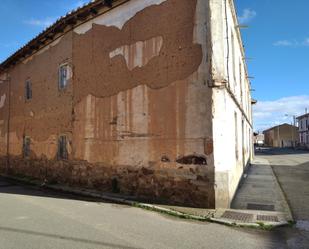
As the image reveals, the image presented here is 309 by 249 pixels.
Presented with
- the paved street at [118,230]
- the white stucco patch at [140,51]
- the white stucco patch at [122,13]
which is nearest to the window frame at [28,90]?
the white stucco patch at [122,13]

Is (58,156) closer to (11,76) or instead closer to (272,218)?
(11,76)

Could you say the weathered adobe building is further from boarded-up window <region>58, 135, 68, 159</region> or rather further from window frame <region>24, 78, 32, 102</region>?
window frame <region>24, 78, 32, 102</region>

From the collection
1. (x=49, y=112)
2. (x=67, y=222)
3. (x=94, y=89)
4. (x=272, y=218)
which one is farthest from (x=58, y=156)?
(x=272, y=218)

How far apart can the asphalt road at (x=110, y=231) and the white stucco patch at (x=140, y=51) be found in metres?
4.34

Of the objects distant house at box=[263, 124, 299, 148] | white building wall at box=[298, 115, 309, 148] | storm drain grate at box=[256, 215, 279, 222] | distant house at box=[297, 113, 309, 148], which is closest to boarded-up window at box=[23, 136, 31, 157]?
storm drain grate at box=[256, 215, 279, 222]

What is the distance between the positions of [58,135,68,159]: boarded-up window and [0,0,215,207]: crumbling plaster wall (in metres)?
0.35

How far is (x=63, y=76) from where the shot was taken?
1425cm

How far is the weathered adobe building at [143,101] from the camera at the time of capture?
29.6 ft

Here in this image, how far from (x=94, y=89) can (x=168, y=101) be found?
361 centimetres

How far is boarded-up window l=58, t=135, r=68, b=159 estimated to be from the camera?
1376 centimetres

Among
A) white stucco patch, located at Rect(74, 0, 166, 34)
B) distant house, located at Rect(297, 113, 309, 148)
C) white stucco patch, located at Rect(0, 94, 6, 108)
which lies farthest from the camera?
distant house, located at Rect(297, 113, 309, 148)

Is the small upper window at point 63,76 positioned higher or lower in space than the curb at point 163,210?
higher

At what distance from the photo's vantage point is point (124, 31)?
37.1 ft

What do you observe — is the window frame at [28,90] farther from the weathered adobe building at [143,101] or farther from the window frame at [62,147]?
the window frame at [62,147]
